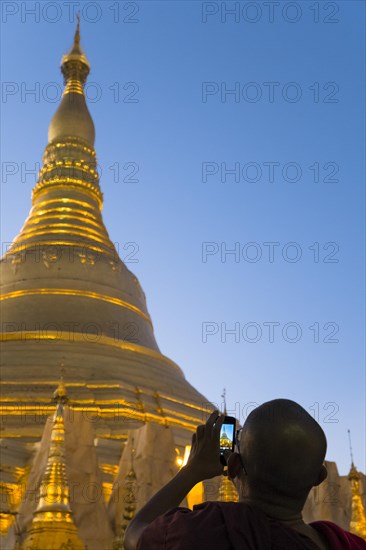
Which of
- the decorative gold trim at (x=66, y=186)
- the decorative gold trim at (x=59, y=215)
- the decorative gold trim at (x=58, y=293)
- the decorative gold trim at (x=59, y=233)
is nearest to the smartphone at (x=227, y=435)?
the decorative gold trim at (x=58, y=293)

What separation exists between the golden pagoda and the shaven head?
13234 mm

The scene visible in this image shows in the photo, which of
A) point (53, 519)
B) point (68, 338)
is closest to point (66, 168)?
point (68, 338)

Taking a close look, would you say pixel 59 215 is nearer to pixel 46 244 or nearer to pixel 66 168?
pixel 46 244

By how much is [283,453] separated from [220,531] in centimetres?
26

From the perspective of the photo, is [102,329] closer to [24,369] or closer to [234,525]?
[24,369]

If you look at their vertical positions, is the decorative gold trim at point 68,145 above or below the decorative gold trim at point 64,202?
above

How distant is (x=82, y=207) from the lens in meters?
25.6

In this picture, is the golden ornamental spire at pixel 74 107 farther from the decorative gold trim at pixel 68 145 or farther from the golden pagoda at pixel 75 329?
the decorative gold trim at pixel 68 145

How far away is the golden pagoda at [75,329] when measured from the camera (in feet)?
56.1

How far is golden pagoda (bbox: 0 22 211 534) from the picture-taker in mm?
17109

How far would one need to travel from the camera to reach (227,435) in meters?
2.11

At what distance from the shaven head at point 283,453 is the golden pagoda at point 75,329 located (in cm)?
1323

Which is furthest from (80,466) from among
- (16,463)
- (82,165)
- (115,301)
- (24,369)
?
(82,165)

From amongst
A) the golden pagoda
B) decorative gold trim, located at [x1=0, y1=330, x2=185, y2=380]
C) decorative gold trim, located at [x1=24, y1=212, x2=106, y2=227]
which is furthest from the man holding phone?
decorative gold trim, located at [x1=24, y1=212, x2=106, y2=227]
